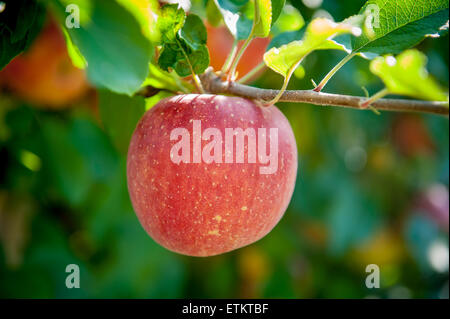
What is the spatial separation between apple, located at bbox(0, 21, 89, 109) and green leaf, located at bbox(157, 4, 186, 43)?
581 millimetres

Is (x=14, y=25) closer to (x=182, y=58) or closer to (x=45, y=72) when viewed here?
(x=182, y=58)

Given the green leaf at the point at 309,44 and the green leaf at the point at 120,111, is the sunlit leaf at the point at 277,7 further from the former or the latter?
the green leaf at the point at 120,111

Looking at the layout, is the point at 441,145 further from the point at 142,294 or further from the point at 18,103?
the point at 18,103

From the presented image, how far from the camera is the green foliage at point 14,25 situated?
2.04 ft

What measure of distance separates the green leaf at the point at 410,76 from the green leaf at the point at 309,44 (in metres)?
0.06

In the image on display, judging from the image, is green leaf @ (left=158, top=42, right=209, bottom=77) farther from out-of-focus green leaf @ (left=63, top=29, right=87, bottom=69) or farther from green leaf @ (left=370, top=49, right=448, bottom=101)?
green leaf @ (left=370, top=49, right=448, bottom=101)

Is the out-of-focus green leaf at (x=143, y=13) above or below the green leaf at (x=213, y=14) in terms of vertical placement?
below

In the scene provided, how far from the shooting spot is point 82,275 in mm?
1354

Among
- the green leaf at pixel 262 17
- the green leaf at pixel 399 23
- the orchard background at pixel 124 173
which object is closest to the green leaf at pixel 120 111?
the orchard background at pixel 124 173

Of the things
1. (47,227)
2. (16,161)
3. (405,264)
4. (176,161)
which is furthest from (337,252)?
(176,161)

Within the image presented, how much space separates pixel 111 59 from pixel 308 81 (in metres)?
0.67

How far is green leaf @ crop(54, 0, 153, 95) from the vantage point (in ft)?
1.56

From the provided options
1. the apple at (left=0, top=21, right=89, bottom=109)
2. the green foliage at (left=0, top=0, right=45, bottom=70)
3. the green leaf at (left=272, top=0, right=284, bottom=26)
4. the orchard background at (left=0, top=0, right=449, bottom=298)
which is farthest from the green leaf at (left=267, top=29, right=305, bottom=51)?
the apple at (left=0, top=21, right=89, bottom=109)

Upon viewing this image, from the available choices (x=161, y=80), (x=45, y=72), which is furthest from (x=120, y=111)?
(x=45, y=72)
